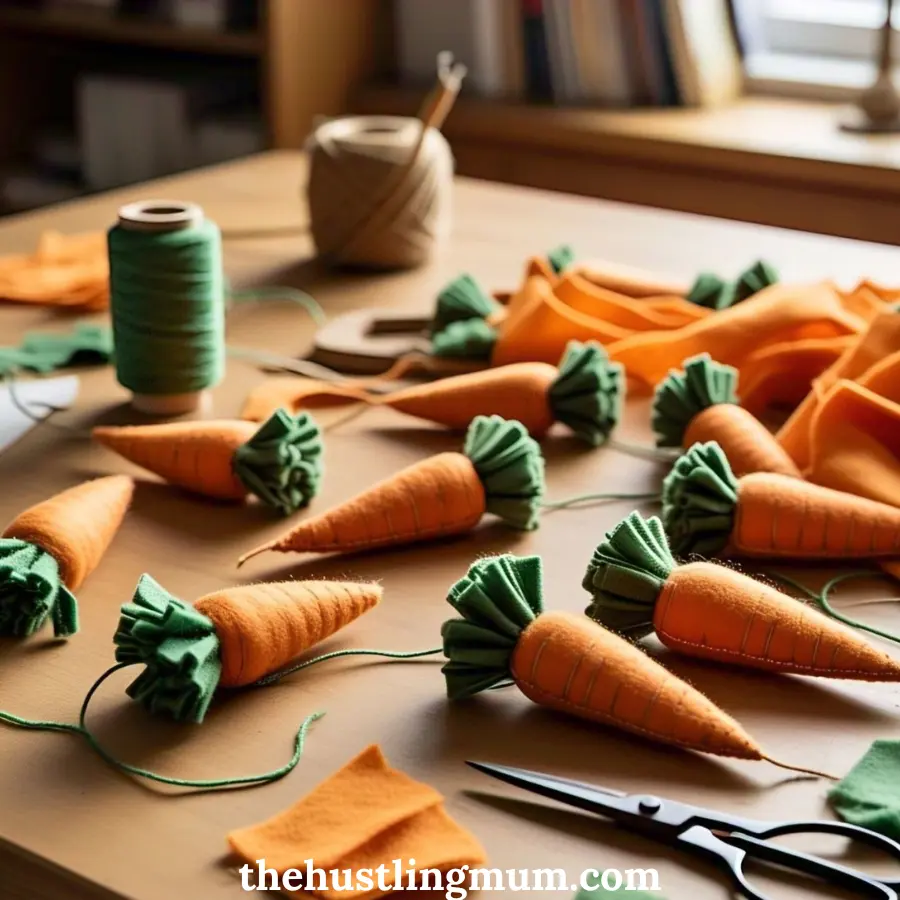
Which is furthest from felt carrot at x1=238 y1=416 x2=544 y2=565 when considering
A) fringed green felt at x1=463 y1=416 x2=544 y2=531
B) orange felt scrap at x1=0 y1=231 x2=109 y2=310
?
orange felt scrap at x1=0 y1=231 x2=109 y2=310

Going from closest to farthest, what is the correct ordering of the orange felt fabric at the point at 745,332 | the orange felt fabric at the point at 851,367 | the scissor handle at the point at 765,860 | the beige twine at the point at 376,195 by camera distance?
the scissor handle at the point at 765,860, the orange felt fabric at the point at 851,367, the orange felt fabric at the point at 745,332, the beige twine at the point at 376,195

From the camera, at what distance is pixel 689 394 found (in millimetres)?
955

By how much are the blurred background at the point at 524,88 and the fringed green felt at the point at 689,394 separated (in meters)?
1.14

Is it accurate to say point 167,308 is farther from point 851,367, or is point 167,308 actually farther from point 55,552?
point 851,367

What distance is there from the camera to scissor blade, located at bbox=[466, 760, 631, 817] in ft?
1.91

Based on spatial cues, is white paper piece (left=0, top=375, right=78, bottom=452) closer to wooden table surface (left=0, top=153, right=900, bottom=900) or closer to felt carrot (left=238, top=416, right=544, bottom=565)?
wooden table surface (left=0, top=153, right=900, bottom=900)

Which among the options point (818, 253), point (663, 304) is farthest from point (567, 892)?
point (818, 253)

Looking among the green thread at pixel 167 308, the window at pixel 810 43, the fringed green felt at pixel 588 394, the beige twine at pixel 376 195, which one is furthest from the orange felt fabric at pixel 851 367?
the window at pixel 810 43

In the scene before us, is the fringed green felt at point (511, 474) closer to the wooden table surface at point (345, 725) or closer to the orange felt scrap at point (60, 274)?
the wooden table surface at point (345, 725)

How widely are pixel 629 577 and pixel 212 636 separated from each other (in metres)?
0.22

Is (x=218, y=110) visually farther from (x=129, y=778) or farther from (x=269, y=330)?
(x=129, y=778)

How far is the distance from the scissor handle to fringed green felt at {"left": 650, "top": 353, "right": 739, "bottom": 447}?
43 cm

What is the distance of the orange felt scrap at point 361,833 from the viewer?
548mm

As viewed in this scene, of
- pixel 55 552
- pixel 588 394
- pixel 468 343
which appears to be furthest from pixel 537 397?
pixel 55 552
